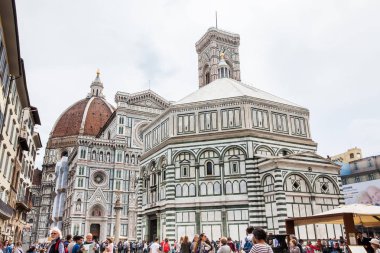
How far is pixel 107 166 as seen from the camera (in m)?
54.8

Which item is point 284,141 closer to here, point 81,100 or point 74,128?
point 74,128

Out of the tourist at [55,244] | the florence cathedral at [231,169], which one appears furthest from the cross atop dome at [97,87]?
the tourist at [55,244]

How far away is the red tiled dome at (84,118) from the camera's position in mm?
91500

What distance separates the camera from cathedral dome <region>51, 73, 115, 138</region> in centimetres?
9162

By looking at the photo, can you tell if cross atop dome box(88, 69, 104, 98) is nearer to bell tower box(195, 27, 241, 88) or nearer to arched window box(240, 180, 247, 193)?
bell tower box(195, 27, 241, 88)

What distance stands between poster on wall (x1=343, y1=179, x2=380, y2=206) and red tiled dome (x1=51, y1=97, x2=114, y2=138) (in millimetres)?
62457

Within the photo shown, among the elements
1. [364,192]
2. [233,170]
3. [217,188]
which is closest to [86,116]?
[364,192]

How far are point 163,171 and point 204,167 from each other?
371 centimetres

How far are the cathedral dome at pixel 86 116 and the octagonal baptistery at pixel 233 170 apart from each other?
2534 inches

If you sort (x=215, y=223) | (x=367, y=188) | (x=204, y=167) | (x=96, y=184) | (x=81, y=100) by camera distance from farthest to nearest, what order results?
(x=81, y=100) < (x=96, y=184) < (x=367, y=188) < (x=204, y=167) < (x=215, y=223)

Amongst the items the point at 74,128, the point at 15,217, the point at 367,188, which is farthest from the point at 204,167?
the point at 74,128

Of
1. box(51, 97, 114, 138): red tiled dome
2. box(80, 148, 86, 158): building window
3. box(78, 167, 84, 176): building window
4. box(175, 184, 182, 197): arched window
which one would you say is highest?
box(51, 97, 114, 138): red tiled dome

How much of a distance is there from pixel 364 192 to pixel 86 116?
70.0m

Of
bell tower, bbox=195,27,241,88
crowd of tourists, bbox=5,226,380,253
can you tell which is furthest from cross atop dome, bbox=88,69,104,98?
crowd of tourists, bbox=5,226,380,253
